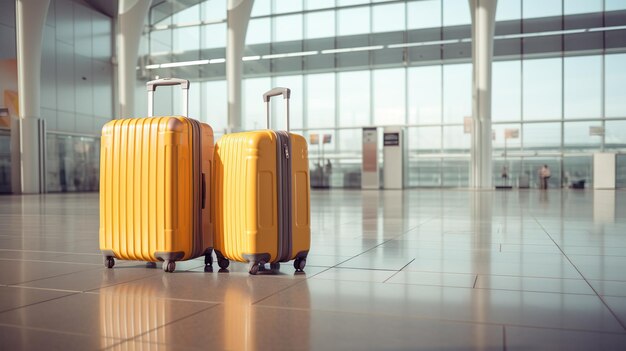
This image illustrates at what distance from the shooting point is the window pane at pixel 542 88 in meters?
30.1

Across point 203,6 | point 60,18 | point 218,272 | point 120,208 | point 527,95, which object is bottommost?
point 218,272

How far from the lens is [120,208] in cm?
412

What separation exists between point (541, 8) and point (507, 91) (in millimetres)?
4898

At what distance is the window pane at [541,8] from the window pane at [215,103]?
61.7ft

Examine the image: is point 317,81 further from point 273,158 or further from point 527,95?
point 273,158

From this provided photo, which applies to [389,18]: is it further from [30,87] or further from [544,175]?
[30,87]

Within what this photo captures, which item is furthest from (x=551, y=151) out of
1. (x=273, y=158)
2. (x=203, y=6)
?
(x=273, y=158)

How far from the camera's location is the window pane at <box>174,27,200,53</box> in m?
36.2

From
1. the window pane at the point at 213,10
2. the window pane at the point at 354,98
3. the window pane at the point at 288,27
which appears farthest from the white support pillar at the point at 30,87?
the window pane at the point at 354,98

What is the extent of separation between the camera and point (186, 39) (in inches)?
1437

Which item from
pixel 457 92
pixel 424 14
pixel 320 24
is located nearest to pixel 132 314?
pixel 457 92

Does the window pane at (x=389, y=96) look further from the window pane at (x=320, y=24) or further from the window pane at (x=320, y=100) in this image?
the window pane at (x=320, y=24)

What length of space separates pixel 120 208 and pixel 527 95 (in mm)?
29764

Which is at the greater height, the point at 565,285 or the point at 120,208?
the point at 120,208
